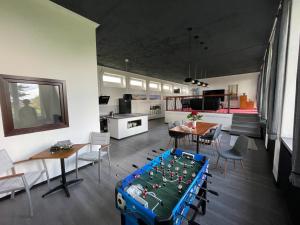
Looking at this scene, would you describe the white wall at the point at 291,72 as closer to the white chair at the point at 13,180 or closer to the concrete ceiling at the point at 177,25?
the concrete ceiling at the point at 177,25

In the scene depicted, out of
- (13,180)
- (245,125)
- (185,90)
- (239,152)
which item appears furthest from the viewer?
(185,90)

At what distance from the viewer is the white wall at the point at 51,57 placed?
195cm

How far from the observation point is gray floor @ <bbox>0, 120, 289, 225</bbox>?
63.1 inches

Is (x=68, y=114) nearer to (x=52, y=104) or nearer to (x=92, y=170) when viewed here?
(x=52, y=104)

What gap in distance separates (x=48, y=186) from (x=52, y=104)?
1.52m

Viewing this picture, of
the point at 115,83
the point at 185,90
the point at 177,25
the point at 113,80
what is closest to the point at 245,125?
the point at 177,25

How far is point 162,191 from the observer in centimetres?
123

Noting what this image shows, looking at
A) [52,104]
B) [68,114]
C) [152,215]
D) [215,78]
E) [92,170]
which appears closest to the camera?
[152,215]

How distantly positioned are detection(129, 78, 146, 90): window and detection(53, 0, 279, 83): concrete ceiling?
3.11m

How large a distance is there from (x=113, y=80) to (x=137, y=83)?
197cm

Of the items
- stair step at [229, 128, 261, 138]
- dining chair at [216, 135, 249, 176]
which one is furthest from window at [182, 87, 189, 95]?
dining chair at [216, 135, 249, 176]

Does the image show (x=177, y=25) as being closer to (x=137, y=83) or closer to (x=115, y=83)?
(x=115, y=83)

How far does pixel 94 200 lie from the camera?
193 cm

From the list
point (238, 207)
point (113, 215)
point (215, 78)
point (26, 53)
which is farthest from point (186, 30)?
point (215, 78)
